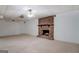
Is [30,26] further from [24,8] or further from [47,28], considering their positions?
[47,28]

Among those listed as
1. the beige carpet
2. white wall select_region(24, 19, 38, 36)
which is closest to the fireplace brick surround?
white wall select_region(24, 19, 38, 36)

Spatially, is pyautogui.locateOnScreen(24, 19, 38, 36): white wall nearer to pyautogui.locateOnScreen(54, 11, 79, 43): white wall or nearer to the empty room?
the empty room

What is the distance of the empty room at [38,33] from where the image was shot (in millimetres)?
2617

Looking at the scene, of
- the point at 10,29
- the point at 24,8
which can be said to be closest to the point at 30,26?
the point at 10,29

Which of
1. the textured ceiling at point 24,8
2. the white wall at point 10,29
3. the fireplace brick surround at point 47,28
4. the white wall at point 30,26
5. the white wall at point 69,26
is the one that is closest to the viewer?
the textured ceiling at point 24,8

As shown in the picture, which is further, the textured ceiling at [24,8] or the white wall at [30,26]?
the white wall at [30,26]

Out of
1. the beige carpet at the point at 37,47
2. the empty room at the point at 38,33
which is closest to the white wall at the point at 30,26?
the empty room at the point at 38,33

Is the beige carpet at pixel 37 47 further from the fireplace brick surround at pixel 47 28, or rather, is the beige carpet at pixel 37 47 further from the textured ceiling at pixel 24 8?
the fireplace brick surround at pixel 47 28

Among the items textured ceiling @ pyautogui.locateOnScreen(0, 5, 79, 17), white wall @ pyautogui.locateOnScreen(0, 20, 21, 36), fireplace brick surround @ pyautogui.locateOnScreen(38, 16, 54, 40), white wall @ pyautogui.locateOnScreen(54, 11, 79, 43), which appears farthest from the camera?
fireplace brick surround @ pyautogui.locateOnScreen(38, 16, 54, 40)

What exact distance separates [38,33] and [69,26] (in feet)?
6.97

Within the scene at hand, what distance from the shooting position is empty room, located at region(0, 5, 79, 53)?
2.62 meters
